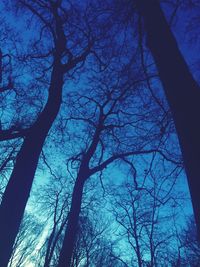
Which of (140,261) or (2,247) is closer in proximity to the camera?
(2,247)

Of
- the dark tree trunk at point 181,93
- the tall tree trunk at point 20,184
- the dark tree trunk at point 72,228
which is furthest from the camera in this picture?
the dark tree trunk at point 72,228

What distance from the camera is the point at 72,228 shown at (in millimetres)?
10984

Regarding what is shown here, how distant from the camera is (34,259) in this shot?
41.7m

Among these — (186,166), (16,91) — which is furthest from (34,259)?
(186,166)

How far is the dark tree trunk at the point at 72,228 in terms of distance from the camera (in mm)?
10070

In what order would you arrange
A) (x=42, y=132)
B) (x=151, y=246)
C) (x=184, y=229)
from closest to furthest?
(x=42, y=132) → (x=151, y=246) → (x=184, y=229)

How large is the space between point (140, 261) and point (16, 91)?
64.7 feet

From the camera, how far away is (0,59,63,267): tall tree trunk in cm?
437

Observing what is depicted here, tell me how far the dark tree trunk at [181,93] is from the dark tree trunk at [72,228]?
9241 millimetres

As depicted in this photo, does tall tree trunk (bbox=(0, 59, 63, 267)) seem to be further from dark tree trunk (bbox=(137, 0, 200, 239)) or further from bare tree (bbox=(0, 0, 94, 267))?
dark tree trunk (bbox=(137, 0, 200, 239))

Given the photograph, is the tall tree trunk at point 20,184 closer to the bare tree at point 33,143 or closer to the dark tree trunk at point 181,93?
the bare tree at point 33,143

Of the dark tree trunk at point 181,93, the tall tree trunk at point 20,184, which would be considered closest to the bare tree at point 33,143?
the tall tree trunk at point 20,184

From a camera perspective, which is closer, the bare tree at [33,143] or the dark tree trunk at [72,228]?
the bare tree at [33,143]

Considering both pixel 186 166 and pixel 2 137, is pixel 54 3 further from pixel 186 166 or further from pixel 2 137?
pixel 186 166
